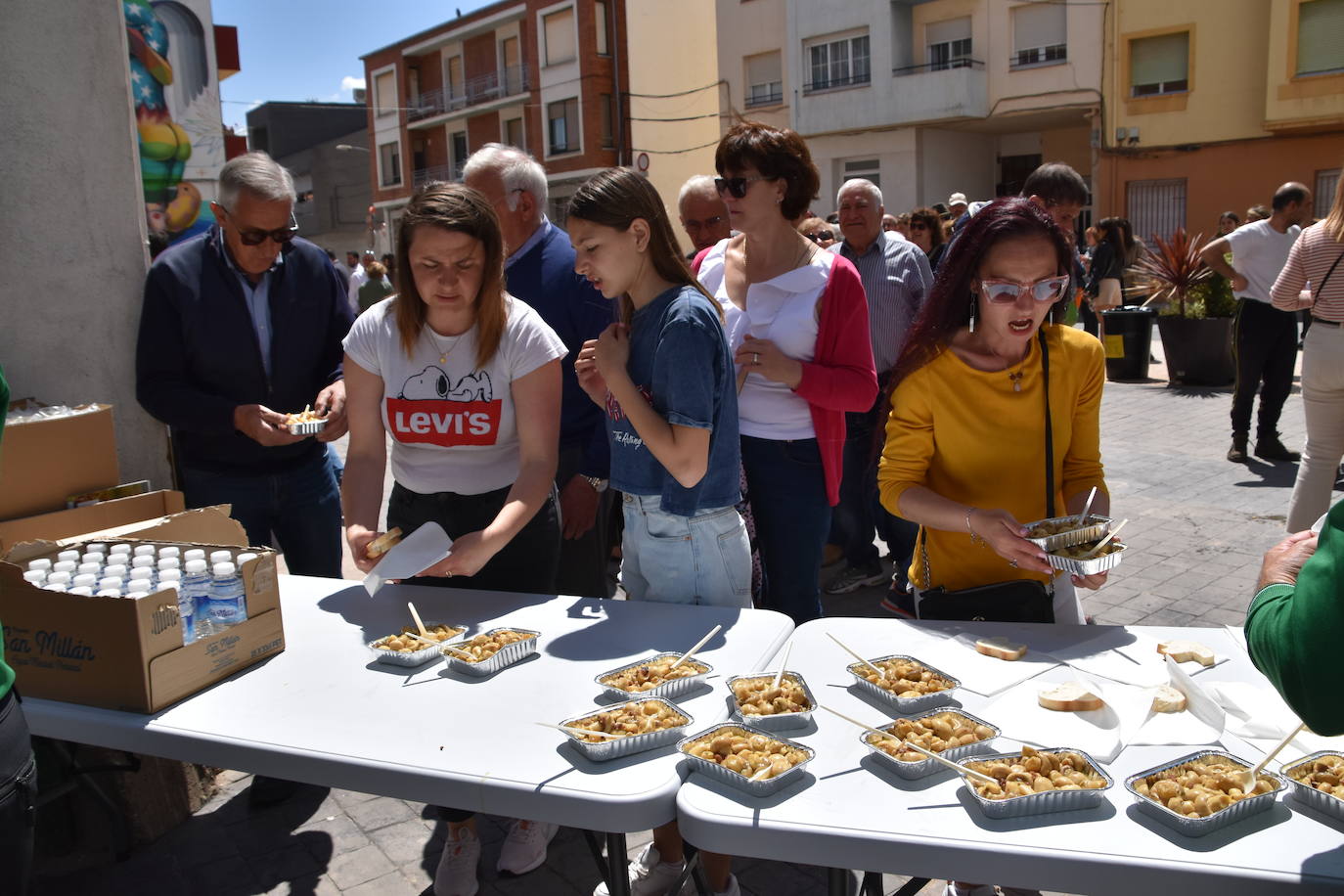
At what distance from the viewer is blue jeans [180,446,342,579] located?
3162 mm

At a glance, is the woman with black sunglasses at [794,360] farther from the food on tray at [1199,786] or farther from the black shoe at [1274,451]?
the black shoe at [1274,451]

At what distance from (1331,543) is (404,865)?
255cm

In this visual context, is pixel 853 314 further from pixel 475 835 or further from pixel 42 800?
pixel 42 800

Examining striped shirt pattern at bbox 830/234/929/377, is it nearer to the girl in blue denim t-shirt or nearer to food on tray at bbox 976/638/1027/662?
the girl in blue denim t-shirt

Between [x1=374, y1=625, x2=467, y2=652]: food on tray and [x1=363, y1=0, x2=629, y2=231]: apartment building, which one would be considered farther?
[x1=363, y1=0, x2=629, y2=231]: apartment building

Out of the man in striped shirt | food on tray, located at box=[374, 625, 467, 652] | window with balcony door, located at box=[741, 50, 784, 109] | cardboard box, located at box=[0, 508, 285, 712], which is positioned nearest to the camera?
cardboard box, located at box=[0, 508, 285, 712]

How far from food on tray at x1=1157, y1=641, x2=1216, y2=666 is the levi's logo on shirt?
5.43 ft

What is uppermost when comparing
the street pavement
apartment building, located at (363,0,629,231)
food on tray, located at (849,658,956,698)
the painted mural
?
apartment building, located at (363,0,629,231)

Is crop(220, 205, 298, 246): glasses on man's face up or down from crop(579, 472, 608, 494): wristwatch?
up

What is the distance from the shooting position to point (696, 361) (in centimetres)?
223

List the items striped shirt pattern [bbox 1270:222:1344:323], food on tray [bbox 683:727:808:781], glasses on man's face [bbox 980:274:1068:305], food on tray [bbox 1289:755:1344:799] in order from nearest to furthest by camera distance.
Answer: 1. food on tray [bbox 1289:755:1344:799]
2. food on tray [bbox 683:727:808:781]
3. glasses on man's face [bbox 980:274:1068:305]
4. striped shirt pattern [bbox 1270:222:1344:323]

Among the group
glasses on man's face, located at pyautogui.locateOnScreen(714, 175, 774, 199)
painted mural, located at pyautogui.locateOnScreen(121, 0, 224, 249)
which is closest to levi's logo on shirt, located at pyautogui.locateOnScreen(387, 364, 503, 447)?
glasses on man's face, located at pyautogui.locateOnScreen(714, 175, 774, 199)

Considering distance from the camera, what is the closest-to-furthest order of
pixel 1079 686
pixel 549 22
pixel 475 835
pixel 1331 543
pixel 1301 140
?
pixel 1331 543, pixel 1079 686, pixel 475 835, pixel 1301 140, pixel 549 22

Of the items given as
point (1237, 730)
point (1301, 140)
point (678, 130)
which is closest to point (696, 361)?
point (1237, 730)
